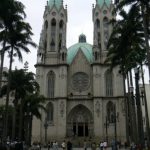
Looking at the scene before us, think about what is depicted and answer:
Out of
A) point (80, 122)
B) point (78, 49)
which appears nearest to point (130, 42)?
point (80, 122)

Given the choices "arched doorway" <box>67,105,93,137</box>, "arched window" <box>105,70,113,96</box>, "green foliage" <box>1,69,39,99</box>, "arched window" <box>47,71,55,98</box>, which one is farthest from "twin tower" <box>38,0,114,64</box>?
"green foliage" <box>1,69,39,99</box>

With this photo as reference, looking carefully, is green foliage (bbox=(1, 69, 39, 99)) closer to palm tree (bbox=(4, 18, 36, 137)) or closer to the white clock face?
palm tree (bbox=(4, 18, 36, 137))

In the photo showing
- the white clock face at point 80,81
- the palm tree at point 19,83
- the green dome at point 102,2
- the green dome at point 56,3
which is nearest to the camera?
the palm tree at point 19,83

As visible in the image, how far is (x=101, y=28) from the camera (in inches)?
2509

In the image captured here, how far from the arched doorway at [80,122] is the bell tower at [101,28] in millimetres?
9857

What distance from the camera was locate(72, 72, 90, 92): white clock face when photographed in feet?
195

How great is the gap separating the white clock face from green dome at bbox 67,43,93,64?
322 cm

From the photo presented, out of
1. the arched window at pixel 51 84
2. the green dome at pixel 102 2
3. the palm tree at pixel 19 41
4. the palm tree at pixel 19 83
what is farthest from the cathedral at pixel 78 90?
the palm tree at pixel 19 41

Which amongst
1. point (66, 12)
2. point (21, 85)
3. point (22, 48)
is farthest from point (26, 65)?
point (66, 12)

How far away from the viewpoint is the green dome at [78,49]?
62672mm

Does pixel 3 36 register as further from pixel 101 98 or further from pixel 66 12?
pixel 66 12

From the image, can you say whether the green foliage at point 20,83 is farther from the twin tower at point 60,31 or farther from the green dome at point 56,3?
the green dome at point 56,3

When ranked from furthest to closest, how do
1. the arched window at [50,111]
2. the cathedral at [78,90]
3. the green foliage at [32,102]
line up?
the arched window at [50,111]
the cathedral at [78,90]
the green foliage at [32,102]

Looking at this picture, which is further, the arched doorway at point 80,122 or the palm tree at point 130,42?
the arched doorway at point 80,122
